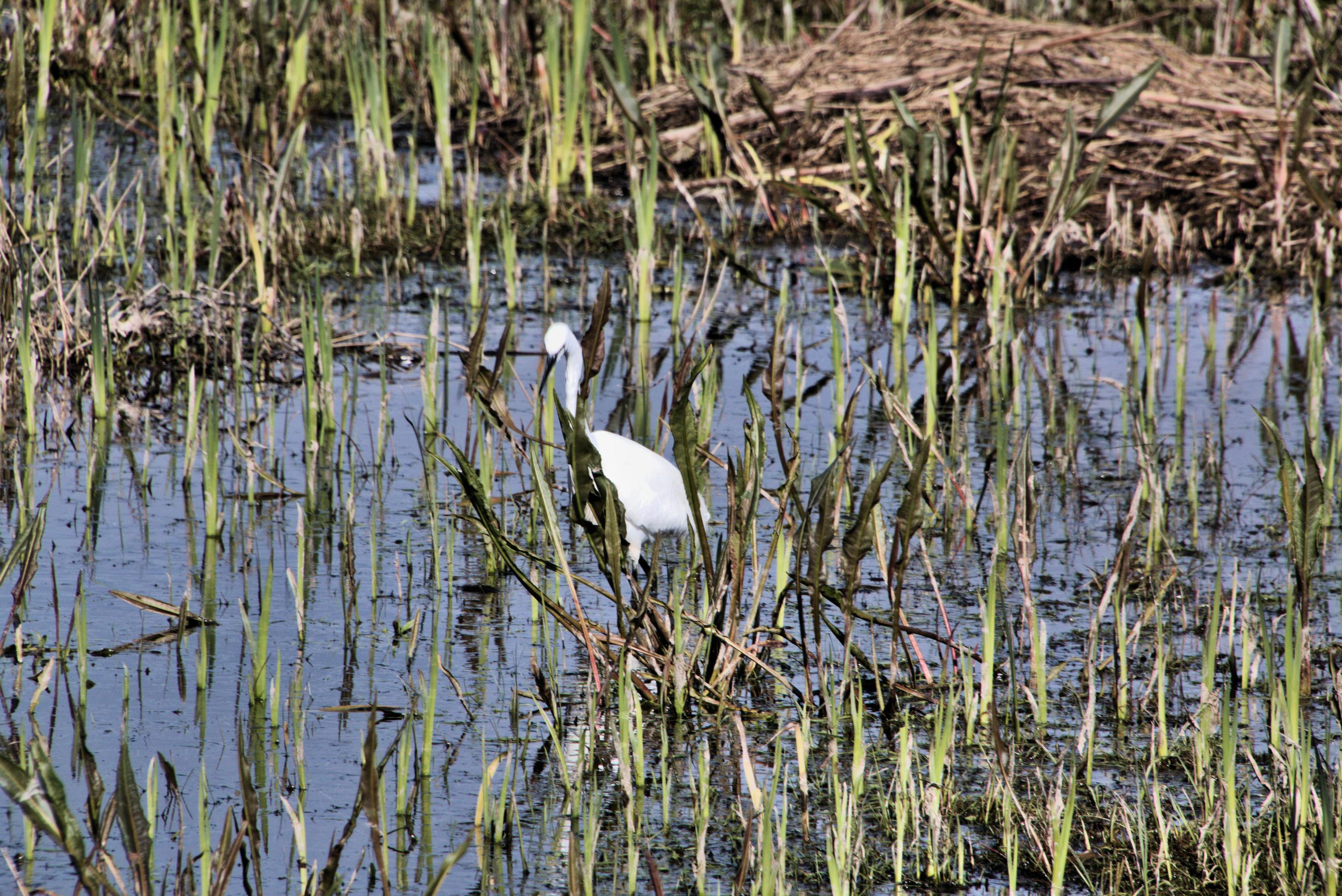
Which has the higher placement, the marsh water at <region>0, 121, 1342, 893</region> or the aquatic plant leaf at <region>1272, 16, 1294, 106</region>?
the aquatic plant leaf at <region>1272, 16, 1294, 106</region>

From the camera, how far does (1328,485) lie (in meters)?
4.48

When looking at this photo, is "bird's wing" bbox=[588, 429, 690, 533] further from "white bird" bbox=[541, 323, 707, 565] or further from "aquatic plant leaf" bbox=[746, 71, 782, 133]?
"aquatic plant leaf" bbox=[746, 71, 782, 133]

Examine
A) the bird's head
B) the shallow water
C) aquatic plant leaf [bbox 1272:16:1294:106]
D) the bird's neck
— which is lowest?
the shallow water

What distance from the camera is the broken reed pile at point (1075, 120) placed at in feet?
25.0

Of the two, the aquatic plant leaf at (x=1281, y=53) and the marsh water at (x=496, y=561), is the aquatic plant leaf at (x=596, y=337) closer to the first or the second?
the marsh water at (x=496, y=561)

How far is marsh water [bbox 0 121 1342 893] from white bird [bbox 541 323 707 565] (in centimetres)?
14

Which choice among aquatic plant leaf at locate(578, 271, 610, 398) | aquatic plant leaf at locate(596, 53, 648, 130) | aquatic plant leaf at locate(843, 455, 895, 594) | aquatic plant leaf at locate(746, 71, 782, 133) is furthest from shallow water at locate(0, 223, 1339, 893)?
aquatic plant leaf at locate(746, 71, 782, 133)

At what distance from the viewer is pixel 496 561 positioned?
13.1ft

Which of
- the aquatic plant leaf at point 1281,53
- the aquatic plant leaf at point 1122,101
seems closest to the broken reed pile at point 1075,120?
the aquatic plant leaf at point 1281,53

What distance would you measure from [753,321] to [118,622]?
12.2ft

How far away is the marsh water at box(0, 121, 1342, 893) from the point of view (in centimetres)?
274

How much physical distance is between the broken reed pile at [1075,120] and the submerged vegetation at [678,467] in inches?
1.5

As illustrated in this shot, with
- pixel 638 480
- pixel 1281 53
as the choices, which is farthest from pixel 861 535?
pixel 1281 53

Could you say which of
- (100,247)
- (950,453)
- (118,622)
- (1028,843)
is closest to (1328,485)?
(950,453)
